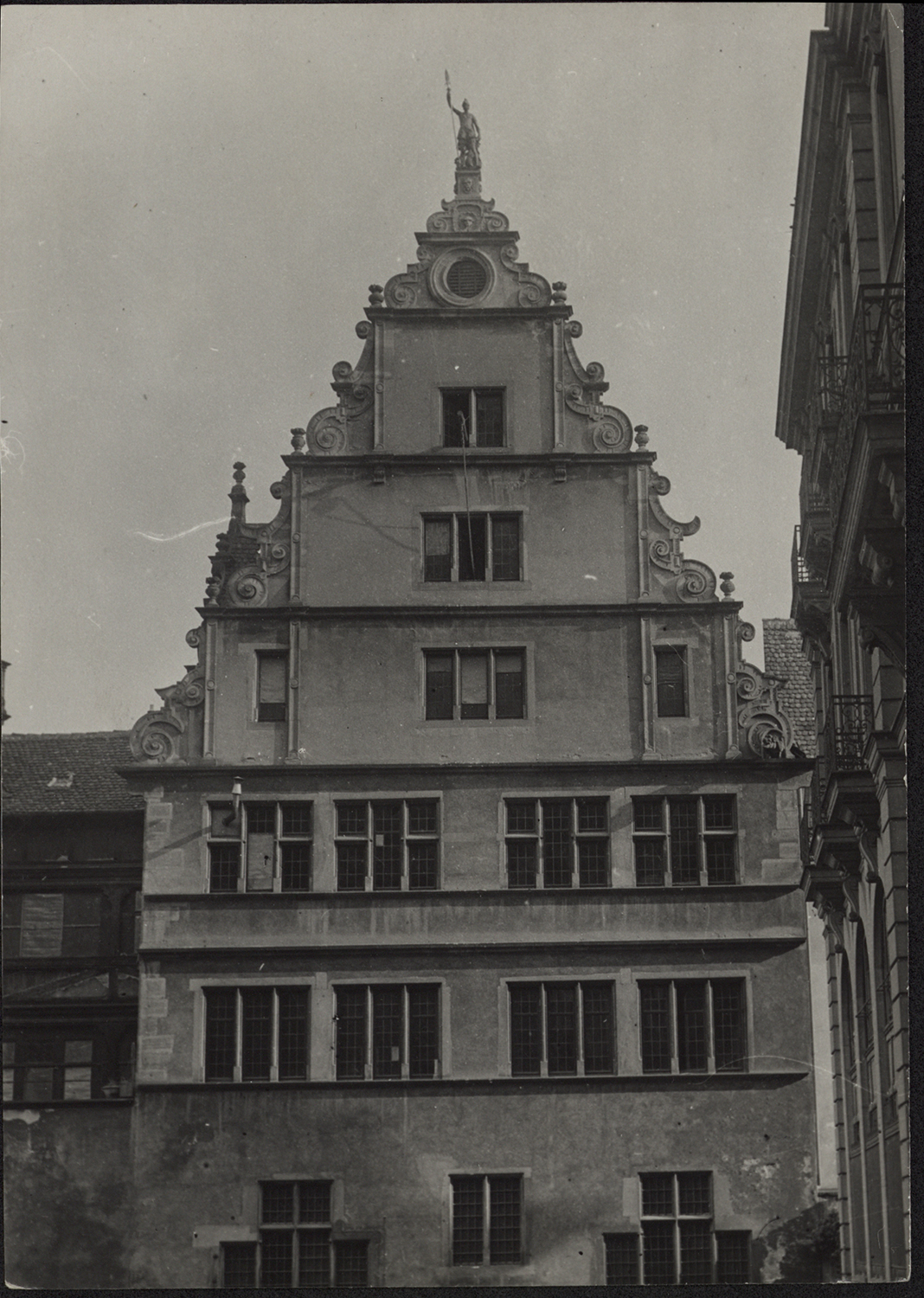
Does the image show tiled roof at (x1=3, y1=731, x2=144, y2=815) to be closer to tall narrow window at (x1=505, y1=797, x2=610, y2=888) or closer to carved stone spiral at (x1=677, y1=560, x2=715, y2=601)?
tall narrow window at (x1=505, y1=797, x2=610, y2=888)

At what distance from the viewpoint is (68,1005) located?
51.0ft

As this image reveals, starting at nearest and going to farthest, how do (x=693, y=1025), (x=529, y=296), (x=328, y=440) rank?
(x=693, y=1025) → (x=529, y=296) → (x=328, y=440)

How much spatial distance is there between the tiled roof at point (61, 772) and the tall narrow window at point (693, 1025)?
459 centimetres

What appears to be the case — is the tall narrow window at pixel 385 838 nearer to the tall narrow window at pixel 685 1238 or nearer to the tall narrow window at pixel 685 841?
the tall narrow window at pixel 685 841

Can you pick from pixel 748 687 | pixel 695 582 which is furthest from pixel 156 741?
pixel 748 687

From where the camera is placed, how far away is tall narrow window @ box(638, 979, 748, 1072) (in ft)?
49.7

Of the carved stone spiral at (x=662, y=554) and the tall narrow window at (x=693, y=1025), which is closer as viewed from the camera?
the tall narrow window at (x=693, y=1025)

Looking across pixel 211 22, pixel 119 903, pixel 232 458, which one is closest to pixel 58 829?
pixel 119 903

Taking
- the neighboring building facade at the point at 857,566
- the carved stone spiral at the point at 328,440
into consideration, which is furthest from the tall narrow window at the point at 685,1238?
the carved stone spiral at the point at 328,440

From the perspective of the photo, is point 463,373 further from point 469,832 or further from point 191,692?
point 469,832

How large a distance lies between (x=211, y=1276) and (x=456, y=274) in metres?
8.25

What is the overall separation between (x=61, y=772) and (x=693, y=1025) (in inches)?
215

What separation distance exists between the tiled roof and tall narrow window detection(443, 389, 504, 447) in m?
3.70

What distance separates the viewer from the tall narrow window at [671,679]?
15984 mm
